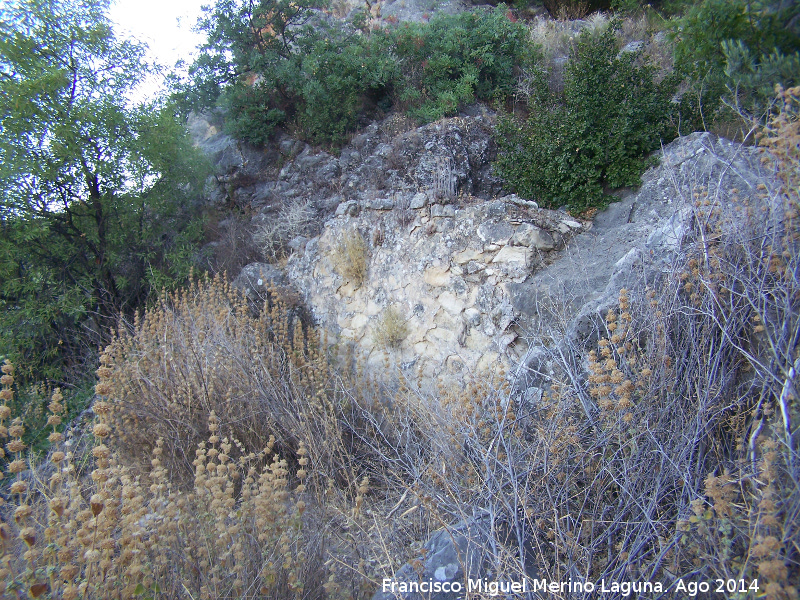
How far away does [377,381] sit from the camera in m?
4.66

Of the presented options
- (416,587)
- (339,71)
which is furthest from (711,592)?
(339,71)

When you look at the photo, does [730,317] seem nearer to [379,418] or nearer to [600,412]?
[600,412]

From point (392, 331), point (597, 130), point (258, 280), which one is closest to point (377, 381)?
point (392, 331)

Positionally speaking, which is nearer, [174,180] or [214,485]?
[214,485]

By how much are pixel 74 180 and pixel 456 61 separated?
6635 mm

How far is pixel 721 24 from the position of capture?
130 inches

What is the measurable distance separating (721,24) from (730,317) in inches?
102

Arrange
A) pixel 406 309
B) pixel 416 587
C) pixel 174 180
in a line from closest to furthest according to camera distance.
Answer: pixel 416 587 < pixel 406 309 < pixel 174 180

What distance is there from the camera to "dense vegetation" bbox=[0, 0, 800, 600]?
171cm

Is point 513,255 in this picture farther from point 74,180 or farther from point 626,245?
point 74,180

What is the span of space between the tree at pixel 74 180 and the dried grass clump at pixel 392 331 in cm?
401

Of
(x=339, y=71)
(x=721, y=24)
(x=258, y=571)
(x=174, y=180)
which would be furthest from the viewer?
(x=339, y=71)

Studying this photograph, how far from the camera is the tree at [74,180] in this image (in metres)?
5.80

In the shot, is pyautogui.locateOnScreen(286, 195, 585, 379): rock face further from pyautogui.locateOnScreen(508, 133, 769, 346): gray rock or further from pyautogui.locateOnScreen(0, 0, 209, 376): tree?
pyautogui.locateOnScreen(0, 0, 209, 376): tree
